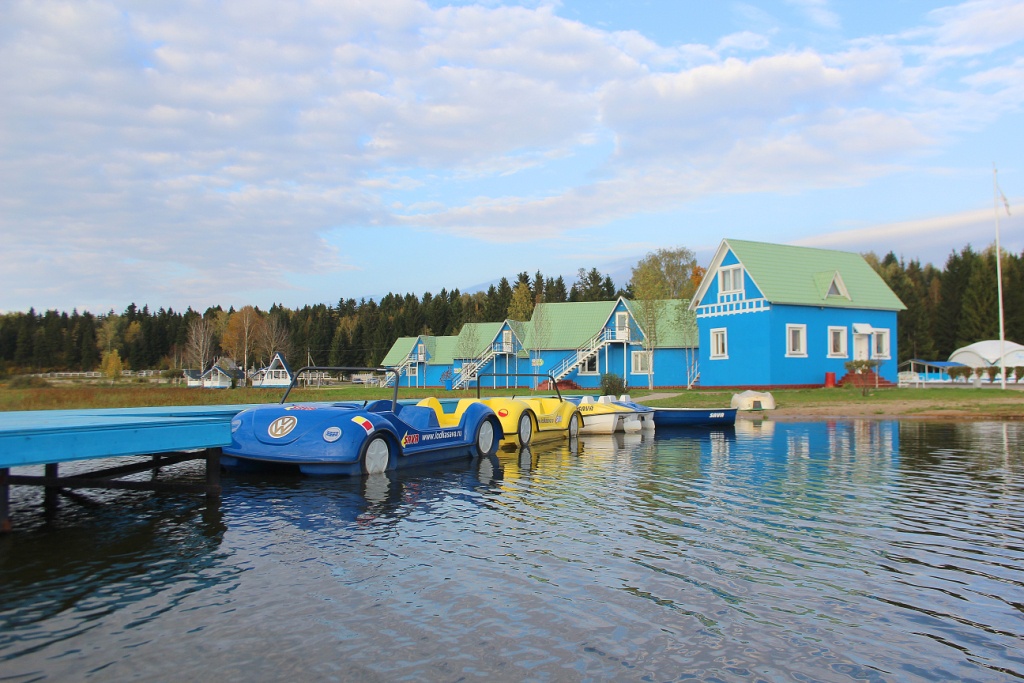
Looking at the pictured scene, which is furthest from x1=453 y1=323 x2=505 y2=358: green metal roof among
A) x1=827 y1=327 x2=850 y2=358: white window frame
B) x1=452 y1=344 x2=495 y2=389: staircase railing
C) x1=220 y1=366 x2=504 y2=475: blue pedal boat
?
x1=220 y1=366 x2=504 y2=475: blue pedal boat

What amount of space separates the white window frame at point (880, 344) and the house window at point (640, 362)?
13.7 metres

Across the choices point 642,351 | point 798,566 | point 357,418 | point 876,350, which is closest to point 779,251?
point 876,350

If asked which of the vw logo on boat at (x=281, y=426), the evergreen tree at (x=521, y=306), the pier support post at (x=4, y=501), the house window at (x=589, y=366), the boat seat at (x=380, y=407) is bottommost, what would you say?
the pier support post at (x=4, y=501)

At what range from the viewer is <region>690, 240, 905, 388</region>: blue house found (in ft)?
124

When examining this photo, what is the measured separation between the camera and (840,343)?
131 feet

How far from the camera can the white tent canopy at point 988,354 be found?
59.0 meters

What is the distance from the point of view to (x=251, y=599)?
5516mm

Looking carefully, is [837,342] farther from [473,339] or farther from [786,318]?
[473,339]

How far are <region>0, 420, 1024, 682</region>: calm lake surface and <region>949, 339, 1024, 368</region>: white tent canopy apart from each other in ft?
190

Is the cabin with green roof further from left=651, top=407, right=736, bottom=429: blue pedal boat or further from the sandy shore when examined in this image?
left=651, top=407, right=736, bottom=429: blue pedal boat

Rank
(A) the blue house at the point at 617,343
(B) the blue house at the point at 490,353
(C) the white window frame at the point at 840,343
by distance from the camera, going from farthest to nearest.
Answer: (B) the blue house at the point at 490,353, (A) the blue house at the point at 617,343, (C) the white window frame at the point at 840,343

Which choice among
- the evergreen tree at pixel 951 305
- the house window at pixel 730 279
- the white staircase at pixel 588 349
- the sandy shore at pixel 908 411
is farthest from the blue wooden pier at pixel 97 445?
the evergreen tree at pixel 951 305

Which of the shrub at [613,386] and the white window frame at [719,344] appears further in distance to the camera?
the white window frame at [719,344]

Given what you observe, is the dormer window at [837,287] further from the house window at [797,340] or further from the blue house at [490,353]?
the blue house at [490,353]
